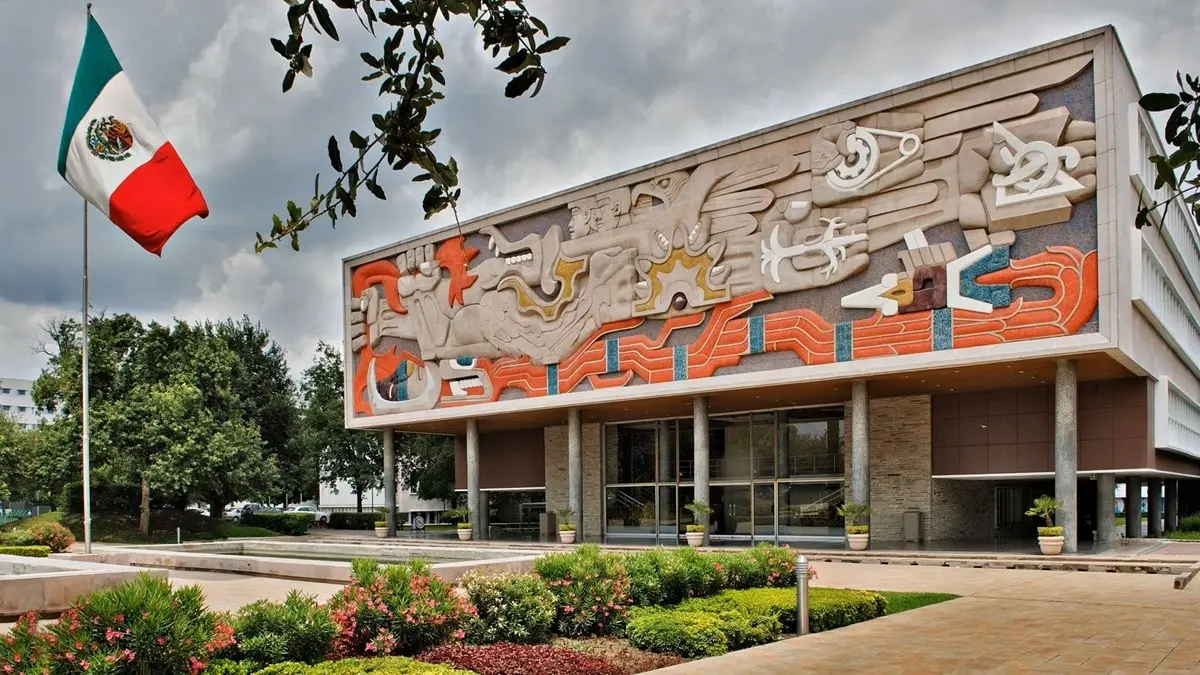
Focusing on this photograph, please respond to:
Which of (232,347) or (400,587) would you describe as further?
(232,347)

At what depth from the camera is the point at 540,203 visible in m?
33.2

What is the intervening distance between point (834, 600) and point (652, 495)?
22.5m

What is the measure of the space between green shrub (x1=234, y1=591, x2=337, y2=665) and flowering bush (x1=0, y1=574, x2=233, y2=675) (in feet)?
1.68

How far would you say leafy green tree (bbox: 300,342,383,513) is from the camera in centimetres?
5578

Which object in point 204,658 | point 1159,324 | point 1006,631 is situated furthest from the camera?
point 1159,324

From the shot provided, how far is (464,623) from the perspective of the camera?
10422mm

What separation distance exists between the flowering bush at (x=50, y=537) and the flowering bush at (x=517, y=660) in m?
23.6

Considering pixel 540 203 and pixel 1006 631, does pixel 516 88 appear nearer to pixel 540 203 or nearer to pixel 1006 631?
pixel 1006 631

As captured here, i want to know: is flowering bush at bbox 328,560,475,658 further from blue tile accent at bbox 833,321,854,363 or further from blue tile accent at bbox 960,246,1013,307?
blue tile accent at bbox 833,321,854,363

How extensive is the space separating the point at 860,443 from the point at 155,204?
723 inches

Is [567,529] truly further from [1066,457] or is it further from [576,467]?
[1066,457]

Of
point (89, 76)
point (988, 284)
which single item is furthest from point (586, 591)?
point (988, 284)

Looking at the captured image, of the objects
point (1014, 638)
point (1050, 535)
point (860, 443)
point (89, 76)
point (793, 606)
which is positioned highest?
point (89, 76)

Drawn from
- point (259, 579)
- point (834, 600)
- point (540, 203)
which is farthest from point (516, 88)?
point (540, 203)
